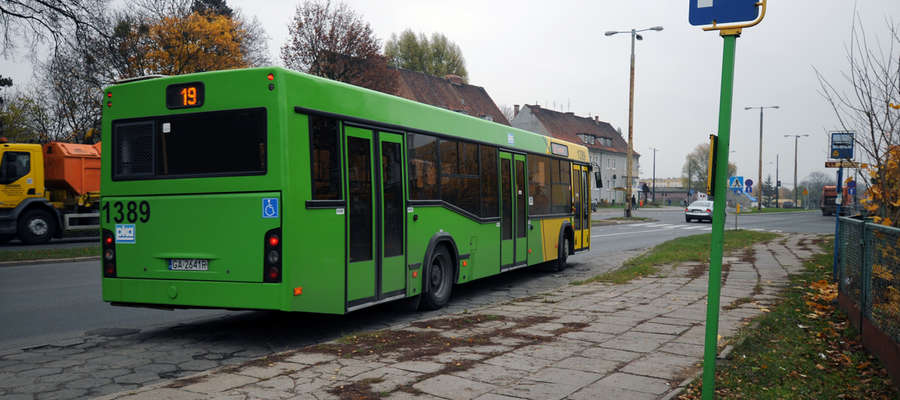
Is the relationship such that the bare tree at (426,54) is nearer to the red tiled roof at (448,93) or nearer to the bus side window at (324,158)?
the red tiled roof at (448,93)

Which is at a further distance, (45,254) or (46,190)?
(46,190)

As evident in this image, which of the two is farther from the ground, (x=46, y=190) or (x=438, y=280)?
(x=46, y=190)

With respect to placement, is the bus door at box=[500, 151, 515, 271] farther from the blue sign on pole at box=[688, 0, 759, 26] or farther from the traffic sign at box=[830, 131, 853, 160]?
the blue sign on pole at box=[688, 0, 759, 26]

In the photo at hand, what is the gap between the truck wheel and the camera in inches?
810

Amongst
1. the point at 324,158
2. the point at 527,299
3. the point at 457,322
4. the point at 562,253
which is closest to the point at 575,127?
the point at 562,253

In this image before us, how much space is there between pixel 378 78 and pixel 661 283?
3046 centimetres

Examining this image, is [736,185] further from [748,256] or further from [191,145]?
[191,145]

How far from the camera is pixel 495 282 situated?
13555 millimetres

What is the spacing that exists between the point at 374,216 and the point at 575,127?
3284 inches

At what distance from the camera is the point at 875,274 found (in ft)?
21.5

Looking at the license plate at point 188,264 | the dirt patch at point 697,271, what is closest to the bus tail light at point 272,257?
the license plate at point 188,264

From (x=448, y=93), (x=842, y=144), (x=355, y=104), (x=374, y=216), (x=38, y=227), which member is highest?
(x=448, y=93)

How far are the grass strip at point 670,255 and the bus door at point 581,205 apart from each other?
3.70 ft

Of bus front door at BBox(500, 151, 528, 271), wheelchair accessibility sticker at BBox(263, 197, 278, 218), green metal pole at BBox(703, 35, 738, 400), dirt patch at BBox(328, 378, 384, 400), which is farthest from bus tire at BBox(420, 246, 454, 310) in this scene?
green metal pole at BBox(703, 35, 738, 400)
